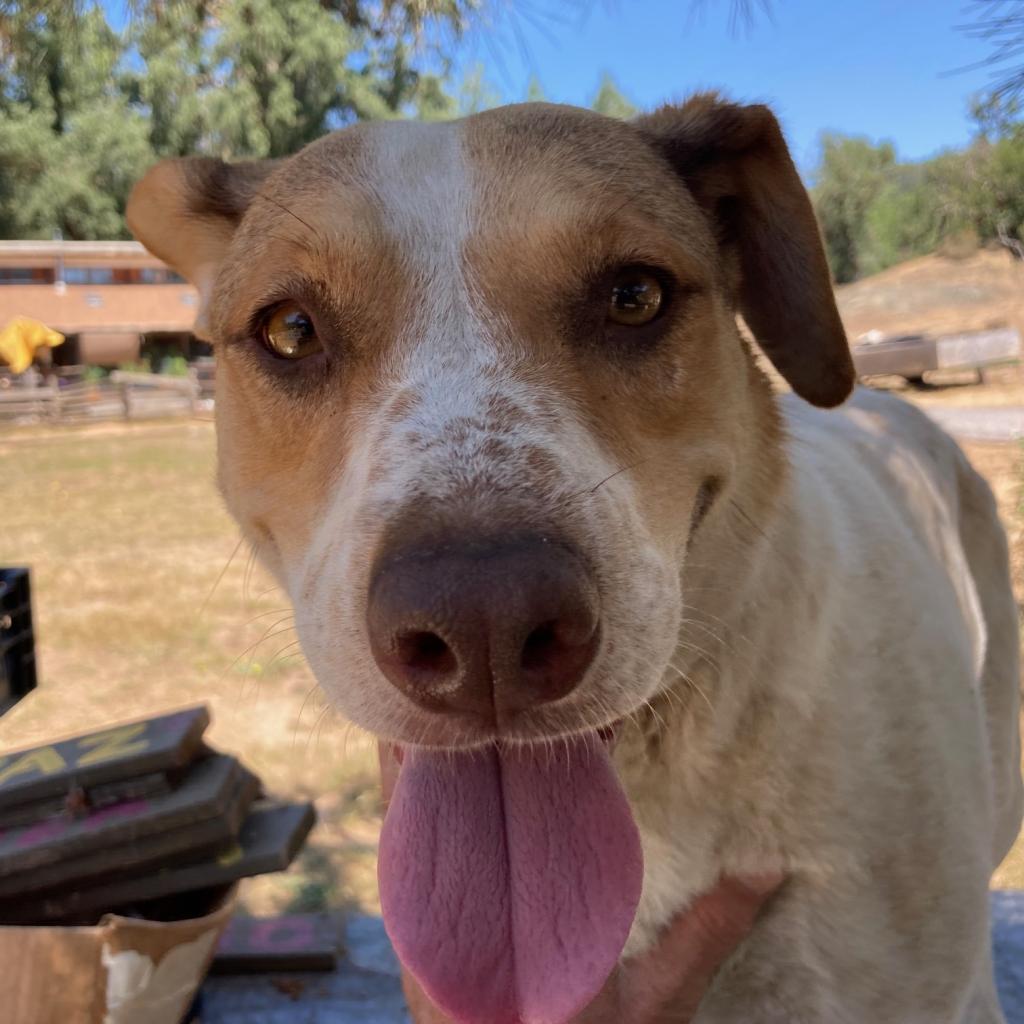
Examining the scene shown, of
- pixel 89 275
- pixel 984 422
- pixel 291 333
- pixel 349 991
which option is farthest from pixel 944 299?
pixel 89 275

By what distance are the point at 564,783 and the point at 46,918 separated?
2130mm

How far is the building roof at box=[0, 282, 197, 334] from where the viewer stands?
31.8 m

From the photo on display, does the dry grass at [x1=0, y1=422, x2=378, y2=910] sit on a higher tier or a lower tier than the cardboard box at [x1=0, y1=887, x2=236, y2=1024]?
lower

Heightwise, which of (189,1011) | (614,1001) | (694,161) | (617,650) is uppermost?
(694,161)

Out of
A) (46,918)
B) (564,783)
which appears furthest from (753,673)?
(46,918)

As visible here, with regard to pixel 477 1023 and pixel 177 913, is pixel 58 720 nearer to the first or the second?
pixel 177 913

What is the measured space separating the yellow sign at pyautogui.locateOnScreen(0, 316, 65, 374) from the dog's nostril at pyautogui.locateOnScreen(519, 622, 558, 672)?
3090cm

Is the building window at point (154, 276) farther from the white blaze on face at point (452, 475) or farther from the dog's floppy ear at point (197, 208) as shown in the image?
the white blaze on face at point (452, 475)

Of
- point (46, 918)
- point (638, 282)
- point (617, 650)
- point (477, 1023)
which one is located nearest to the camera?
point (617, 650)

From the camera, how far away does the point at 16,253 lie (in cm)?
3141

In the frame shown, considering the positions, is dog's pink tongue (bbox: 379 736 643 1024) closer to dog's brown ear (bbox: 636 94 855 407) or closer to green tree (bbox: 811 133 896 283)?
dog's brown ear (bbox: 636 94 855 407)

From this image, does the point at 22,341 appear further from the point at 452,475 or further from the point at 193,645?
the point at 452,475

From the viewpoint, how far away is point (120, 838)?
9.68 feet

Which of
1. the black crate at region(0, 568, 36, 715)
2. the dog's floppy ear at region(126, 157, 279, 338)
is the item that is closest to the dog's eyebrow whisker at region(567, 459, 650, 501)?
Answer: the dog's floppy ear at region(126, 157, 279, 338)
